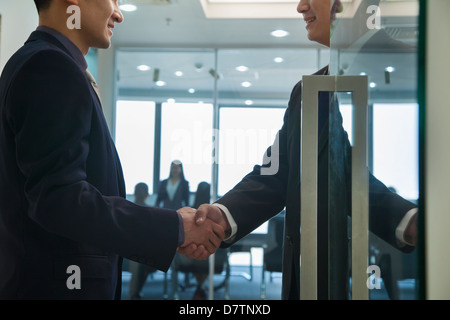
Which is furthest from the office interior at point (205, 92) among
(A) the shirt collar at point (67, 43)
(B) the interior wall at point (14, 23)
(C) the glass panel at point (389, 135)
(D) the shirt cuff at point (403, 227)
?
(D) the shirt cuff at point (403, 227)

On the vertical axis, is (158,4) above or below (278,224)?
above

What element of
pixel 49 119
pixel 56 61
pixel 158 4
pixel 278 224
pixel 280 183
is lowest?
pixel 278 224

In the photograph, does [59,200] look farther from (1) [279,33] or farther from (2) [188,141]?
→ (1) [279,33]

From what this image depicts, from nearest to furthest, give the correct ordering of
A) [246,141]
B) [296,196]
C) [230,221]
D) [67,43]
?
[67,43]
[296,196]
[230,221]
[246,141]

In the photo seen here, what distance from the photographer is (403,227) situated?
621mm

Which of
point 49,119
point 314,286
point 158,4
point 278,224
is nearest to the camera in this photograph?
point 314,286

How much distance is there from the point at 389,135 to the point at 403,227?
0.12 m

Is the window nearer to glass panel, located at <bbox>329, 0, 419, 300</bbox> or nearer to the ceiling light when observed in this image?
the ceiling light

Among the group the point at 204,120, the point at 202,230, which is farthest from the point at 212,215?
the point at 204,120

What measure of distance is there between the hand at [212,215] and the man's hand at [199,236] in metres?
0.01

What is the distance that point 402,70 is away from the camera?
617mm

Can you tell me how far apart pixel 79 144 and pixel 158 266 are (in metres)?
0.28

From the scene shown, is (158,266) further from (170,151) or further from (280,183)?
(170,151)

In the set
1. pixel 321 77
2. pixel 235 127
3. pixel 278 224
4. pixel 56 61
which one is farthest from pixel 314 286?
pixel 278 224
